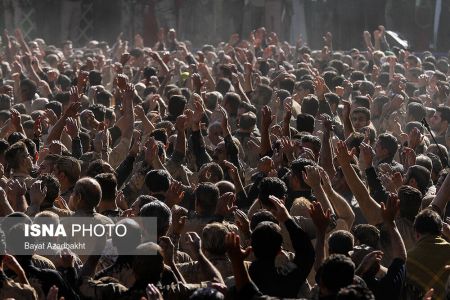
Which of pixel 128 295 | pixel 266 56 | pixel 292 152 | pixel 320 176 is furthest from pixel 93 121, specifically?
pixel 266 56

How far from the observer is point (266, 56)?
67.0ft

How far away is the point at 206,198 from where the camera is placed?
25.5 ft

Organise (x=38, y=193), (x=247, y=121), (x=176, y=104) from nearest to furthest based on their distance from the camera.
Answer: (x=38, y=193)
(x=247, y=121)
(x=176, y=104)

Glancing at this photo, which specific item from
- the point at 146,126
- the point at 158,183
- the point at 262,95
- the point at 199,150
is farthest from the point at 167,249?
the point at 262,95

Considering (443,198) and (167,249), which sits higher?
(167,249)

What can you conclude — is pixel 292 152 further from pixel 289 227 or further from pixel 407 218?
pixel 289 227

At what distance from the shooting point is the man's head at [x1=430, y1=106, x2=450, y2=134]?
13086 mm

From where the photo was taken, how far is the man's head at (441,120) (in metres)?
13.1

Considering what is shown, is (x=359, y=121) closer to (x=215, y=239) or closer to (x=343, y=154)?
(x=343, y=154)

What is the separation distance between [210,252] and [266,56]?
1393 cm

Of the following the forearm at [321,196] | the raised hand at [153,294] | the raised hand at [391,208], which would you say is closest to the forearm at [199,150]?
the forearm at [321,196]

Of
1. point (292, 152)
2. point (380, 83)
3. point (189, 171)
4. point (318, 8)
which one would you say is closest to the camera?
point (292, 152)

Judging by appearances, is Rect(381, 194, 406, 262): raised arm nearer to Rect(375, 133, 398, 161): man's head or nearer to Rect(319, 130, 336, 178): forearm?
Rect(319, 130, 336, 178): forearm

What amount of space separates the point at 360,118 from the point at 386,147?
2.28 meters
